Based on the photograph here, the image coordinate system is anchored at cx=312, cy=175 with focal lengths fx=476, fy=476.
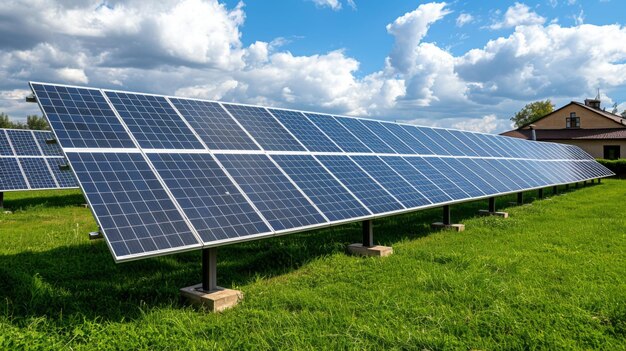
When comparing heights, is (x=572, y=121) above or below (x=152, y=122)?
above

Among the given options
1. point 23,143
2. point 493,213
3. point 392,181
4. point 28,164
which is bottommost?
point 493,213

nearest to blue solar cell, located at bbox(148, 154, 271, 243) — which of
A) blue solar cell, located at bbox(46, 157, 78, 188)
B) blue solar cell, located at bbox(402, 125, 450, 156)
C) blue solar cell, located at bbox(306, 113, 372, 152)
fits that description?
blue solar cell, located at bbox(306, 113, 372, 152)

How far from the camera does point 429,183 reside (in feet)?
39.9

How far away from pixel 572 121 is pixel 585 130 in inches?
93.6

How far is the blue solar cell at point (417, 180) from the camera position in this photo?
449 inches

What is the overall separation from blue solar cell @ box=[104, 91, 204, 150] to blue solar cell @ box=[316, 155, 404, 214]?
10.3ft

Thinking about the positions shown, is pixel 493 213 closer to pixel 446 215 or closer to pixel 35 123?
pixel 446 215

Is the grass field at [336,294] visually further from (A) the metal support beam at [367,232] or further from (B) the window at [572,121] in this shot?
(B) the window at [572,121]

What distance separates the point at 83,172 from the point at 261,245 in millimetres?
4989

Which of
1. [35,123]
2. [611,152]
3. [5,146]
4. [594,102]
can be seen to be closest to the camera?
[5,146]

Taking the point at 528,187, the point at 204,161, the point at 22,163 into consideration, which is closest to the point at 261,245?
the point at 204,161

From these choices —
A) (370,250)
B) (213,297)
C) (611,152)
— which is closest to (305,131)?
(370,250)

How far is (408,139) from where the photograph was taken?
16.0 meters

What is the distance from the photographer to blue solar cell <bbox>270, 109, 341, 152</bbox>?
11.3 metres
